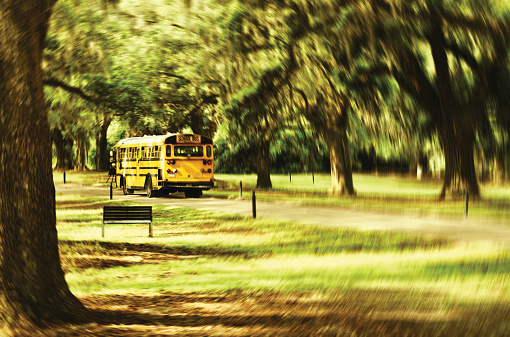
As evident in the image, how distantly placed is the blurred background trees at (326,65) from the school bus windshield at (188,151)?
10.6 feet

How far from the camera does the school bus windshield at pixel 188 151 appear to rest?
33188mm

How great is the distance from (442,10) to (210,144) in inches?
731

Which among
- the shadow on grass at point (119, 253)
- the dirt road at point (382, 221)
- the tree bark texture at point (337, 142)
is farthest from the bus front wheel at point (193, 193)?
the shadow on grass at point (119, 253)

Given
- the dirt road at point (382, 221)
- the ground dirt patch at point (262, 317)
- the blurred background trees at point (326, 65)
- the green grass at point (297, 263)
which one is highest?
the blurred background trees at point (326, 65)

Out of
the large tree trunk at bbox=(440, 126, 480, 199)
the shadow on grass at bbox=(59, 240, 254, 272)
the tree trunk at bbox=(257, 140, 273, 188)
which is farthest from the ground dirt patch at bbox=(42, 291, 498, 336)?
the tree trunk at bbox=(257, 140, 273, 188)

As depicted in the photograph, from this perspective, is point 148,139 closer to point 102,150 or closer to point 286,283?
point 286,283

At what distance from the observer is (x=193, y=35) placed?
30.8 meters

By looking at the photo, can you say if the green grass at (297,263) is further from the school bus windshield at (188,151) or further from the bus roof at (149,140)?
the bus roof at (149,140)

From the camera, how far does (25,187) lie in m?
7.94

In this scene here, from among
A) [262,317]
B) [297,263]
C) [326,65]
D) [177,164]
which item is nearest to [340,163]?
[177,164]

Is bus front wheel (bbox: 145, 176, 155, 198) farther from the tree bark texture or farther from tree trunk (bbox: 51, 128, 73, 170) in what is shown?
tree trunk (bbox: 51, 128, 73, 170)

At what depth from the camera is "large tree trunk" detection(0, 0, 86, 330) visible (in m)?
7.61

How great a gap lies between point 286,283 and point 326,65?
1658cm

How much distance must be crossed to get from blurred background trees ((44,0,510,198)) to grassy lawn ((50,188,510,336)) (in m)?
5.75
